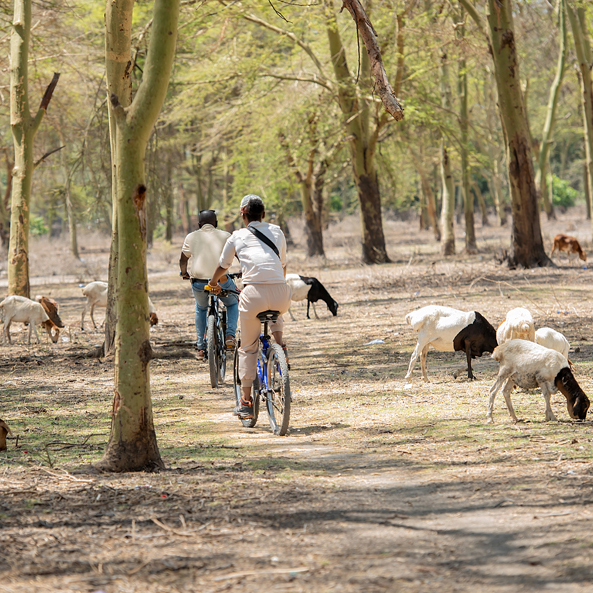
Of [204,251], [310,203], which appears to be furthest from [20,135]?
[310,203]

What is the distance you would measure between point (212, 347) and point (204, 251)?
1052mm

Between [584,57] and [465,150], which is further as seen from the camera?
[465,150]

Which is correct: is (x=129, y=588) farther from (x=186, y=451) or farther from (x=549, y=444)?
(x=549, y=444)

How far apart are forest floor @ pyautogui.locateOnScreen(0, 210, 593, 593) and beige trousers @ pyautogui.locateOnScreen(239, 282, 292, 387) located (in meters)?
0.59

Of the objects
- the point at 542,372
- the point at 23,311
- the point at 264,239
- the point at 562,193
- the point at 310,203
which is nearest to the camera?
the point at 542,372

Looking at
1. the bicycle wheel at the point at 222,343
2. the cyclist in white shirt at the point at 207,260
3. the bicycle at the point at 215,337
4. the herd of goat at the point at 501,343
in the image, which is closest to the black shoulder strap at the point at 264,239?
the herd of goat at the point at 501,343

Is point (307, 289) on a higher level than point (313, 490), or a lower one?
higher

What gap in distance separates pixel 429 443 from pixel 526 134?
1428cm

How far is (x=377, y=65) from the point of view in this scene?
5438mm

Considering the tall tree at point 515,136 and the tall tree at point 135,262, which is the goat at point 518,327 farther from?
the tall tree at point 515,136

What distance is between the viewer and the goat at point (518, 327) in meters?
7.51

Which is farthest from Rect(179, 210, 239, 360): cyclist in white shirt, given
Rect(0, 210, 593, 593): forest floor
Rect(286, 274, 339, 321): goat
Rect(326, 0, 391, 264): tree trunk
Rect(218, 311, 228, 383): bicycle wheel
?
Rect(326, 0, 391, 264): tree trunk

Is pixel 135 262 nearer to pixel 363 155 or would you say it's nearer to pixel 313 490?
pixel 313 490

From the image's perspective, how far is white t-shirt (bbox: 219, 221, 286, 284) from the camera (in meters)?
6.23
